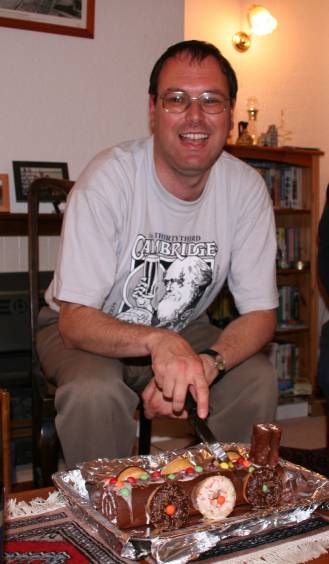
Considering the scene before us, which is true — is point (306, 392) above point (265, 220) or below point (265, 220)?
below

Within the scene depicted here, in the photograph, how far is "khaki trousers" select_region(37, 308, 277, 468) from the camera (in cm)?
159

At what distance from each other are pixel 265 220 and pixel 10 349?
3.69 ft

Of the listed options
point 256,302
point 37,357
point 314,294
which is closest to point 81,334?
point 37,357

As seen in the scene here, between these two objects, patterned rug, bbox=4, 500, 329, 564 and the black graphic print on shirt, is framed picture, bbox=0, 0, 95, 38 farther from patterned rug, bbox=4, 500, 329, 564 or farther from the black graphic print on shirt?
patterned rug, bbox=4, 500, 329, 564

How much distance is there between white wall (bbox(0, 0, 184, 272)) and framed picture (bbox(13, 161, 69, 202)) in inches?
1.3

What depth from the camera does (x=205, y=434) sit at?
4.16 ft

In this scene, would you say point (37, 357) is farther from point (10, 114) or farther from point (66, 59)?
point (66, 59)

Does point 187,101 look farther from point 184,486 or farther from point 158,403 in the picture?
point 184,486

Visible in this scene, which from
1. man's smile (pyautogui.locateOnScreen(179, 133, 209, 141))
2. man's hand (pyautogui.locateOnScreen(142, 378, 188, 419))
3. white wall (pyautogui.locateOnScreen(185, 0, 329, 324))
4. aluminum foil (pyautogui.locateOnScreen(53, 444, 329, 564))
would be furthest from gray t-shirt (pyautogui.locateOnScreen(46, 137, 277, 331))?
white wall (pyautogui.locateOnScreen(185, 0, 329, 324))

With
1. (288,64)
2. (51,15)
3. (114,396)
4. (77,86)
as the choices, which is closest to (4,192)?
(77,86)

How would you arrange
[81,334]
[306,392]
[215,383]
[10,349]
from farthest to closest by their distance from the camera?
[306,392]
[10,349]
[215,383]
[81,334]

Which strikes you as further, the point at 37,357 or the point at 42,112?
the point at 42,112

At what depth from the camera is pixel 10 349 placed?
2635mm

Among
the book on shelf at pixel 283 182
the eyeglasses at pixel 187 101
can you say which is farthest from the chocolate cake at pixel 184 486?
the book on shelf at pixel 283 182
